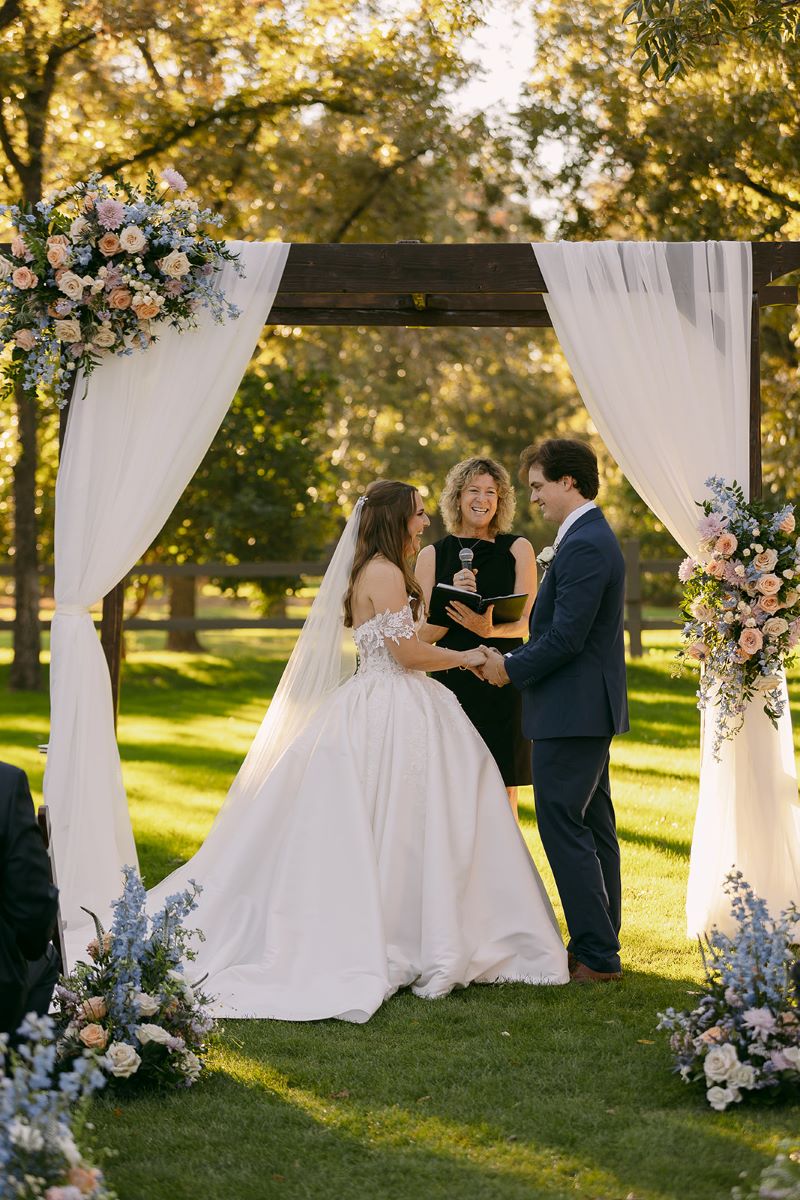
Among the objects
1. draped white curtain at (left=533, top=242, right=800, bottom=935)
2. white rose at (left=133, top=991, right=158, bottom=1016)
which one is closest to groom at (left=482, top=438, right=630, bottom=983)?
draped white curtain at (left=533, top=242, right=800, bottom=935)

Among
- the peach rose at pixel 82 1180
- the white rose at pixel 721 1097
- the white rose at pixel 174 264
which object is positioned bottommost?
the white rose at pixel 721 1097

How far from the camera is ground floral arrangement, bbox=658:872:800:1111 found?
12.2 ft

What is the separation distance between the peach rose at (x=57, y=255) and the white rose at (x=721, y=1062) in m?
3.93

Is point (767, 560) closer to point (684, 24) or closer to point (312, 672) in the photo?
point (312, 672)

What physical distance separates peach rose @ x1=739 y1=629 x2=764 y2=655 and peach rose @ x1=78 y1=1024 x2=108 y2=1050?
9.21ft

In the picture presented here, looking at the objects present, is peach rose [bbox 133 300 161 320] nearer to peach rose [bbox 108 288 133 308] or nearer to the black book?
peach rose [bbox 108 288 133 308]

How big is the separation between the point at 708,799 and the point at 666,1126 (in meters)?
2.12

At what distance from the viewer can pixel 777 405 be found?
1452 centimetres

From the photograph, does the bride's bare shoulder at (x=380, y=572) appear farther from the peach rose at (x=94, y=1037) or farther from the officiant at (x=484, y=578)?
the peach rose at (x=94, y=1037)

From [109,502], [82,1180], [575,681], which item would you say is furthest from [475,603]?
[82,1180]

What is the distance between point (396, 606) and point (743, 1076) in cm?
224

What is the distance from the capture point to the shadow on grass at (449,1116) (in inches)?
132

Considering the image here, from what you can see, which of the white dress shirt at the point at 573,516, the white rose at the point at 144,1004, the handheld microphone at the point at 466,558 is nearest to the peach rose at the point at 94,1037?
the white rose at the point at 144,1004

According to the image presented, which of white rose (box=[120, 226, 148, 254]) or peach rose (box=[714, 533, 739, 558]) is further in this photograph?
white rose (box=[120, 226, 148, 254])
